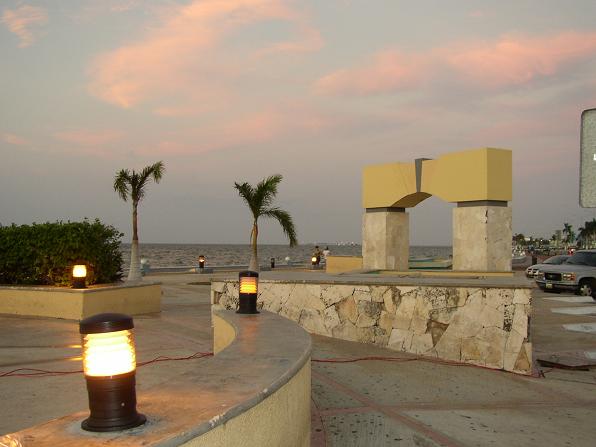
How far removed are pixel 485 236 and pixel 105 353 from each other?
63.7 feet

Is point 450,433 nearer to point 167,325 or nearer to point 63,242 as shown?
point 167,325

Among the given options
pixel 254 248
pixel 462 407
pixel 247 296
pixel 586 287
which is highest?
pixel 254 248

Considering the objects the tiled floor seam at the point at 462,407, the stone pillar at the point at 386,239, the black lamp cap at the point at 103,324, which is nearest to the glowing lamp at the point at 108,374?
the black lamp cap at the point at 103,324

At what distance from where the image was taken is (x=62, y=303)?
1242cm

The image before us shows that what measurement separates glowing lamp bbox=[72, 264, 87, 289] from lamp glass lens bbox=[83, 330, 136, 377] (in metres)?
10.5

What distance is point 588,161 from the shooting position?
3.33m

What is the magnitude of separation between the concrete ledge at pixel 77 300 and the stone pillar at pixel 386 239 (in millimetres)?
11949

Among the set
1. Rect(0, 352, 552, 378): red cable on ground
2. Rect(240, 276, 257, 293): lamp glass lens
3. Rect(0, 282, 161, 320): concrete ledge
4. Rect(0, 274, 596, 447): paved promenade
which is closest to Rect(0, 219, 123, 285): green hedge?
Rect(0, 282, 161, 320): concrete ledge

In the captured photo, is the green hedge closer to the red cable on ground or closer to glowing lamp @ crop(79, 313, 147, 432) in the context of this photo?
the red cable on ground

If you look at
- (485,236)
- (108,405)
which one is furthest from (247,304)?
(485,236)

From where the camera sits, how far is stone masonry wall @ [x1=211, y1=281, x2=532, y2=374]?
8266 mm

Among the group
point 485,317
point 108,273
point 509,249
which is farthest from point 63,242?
point 509,249

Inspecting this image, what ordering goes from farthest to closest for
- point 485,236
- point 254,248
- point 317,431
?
1. point 254,248
2. point 485,236
3. point 317,431

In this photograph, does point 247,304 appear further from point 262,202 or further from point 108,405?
point 262,202
